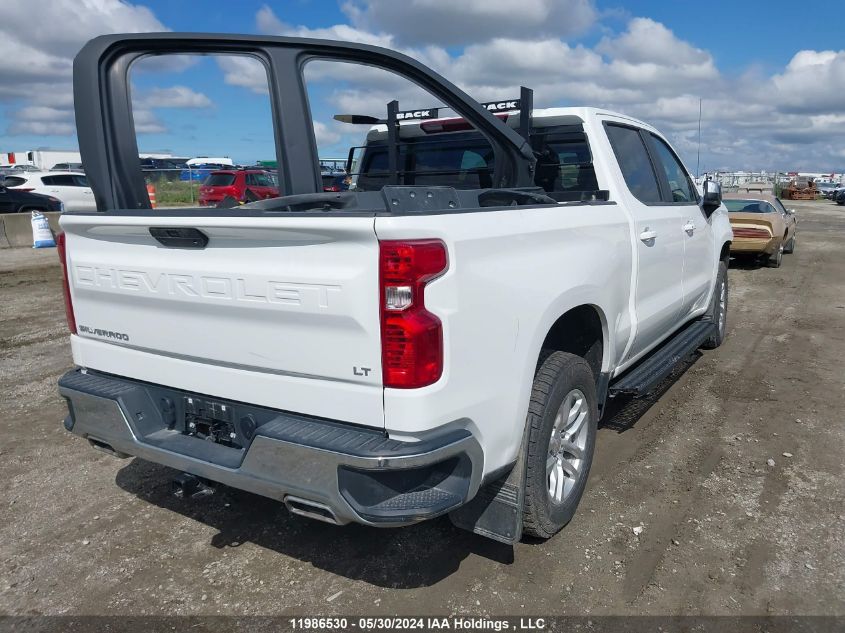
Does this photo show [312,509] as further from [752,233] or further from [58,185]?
[58,185]

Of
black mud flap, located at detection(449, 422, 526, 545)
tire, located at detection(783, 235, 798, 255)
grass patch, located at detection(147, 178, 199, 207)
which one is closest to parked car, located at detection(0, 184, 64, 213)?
grass patch, located at detection(147, 178, 199, 207)

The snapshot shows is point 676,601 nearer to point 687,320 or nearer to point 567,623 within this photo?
point 567,623

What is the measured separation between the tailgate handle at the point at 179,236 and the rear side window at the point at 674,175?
3.55m

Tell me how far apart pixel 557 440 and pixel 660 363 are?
1.59 meters

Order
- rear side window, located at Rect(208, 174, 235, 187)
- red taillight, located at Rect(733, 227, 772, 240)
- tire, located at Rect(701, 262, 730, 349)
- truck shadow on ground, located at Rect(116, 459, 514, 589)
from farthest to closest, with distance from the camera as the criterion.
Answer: rear side window, located at Rect(208, 174, 235, 187), red taillight, located at Rect(733, 227, 772, 240), tire, located at Rect(701, 262, 730, 349), truck shadow on ground, located at Rect(116, 459, 514, 589)

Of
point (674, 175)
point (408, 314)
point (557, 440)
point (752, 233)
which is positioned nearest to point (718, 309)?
point (674, 175)

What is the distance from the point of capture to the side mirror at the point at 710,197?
17.5 ft

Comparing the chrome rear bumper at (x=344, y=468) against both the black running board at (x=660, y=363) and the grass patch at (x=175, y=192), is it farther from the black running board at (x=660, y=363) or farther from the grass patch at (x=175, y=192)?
the grass patch at (x=175, y=192)

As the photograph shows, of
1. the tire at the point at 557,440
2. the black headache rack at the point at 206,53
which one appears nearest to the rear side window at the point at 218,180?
the black headache rack at the point at 206,53

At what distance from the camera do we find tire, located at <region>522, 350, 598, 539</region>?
2.88 meters

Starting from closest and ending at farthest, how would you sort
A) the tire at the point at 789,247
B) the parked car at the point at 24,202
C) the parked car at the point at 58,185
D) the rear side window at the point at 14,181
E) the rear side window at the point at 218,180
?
the tire at the point at 789,247 < the rear side window at the point at 218,180 < the parked car at the point at 24,202 < the rear side window at the point at 14,181 < the parked car at the point at 58,185

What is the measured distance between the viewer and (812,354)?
6.64 metres

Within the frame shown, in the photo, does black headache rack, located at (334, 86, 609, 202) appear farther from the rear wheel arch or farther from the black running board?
the black running board

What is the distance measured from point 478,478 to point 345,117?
317cm
